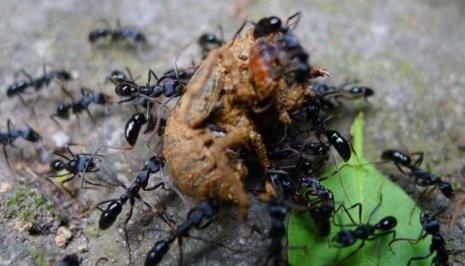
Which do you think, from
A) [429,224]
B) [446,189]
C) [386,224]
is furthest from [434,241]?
[446,189]

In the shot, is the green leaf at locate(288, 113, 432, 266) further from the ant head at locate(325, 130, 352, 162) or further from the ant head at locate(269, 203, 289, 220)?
the ant head at locate(269, 203, 289, 220)

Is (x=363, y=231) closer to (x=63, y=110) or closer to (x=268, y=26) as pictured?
(x=268, y=26)

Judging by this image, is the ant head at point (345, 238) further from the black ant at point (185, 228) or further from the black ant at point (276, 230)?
the black ant at point (185, 228)

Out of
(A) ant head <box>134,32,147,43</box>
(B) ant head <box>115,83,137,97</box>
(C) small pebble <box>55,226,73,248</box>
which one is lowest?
(C) small pebble <box>55,226,73,248</box>

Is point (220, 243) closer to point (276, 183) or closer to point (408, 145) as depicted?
point (276, 183)

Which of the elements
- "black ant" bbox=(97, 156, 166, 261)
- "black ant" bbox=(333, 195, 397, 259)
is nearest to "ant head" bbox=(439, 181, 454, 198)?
"black ant" bbox=(333, 195, 397, 259)

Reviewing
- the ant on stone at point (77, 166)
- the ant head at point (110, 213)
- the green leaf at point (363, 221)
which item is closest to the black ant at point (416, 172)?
the green leaf at point (363, 221)
